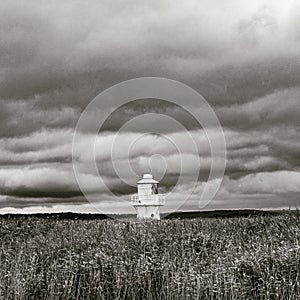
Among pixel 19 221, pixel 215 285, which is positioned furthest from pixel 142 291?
pixel 19 221

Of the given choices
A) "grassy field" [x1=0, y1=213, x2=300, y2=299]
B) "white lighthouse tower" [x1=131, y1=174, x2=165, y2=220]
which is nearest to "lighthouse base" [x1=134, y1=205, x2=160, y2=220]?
"white lighthouse tower" [x1=131, y1=174, x2=165, y2=220]

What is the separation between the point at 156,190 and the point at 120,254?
942 inches

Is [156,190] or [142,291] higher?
[156,190]

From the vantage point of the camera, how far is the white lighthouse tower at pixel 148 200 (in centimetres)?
3412

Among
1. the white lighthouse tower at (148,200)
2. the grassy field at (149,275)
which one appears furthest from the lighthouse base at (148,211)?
the grassy field at (149,275)

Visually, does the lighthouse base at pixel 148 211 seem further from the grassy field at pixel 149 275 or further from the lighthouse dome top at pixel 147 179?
the grassy field at pixel 149 275

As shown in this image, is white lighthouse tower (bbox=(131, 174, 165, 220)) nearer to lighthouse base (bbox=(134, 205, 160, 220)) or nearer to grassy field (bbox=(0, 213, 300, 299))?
lighthouse base (bbox=(134, 205, 160, 220))

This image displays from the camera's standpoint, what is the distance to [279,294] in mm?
9039

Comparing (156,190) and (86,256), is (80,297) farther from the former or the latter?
(156,190)

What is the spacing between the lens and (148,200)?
113ft

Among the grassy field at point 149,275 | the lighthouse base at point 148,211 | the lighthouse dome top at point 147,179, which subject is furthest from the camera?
the lighthouse dome top at point 147,179

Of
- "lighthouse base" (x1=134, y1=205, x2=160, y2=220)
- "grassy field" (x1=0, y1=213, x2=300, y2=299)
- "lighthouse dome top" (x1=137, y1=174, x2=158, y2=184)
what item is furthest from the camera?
"lighthouse dome top" (x1=137, y1=174, x2=158, y2=184)

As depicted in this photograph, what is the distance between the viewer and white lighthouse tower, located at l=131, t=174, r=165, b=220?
34.1 metres

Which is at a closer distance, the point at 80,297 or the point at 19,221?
the point at 80,297
